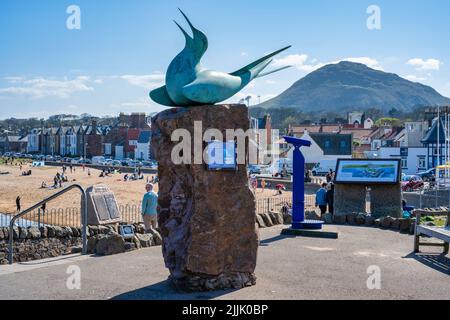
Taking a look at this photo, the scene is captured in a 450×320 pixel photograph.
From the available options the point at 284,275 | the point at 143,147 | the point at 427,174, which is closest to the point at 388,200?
the point at 284,275

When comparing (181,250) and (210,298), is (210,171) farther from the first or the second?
(210,298)

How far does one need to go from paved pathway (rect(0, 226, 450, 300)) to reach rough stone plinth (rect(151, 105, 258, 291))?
0.34 m

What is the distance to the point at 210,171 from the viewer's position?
28.4ft

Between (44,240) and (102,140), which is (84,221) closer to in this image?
(44,240)

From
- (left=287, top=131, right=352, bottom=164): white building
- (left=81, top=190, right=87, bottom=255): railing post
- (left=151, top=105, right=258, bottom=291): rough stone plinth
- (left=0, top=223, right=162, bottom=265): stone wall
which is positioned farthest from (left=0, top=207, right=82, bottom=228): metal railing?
(left=287, top=131, right=352, bottom=164): white building

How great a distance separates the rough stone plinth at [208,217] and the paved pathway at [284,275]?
338 mm

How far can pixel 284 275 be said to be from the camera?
9570 mm

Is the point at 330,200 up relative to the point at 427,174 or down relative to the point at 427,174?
up

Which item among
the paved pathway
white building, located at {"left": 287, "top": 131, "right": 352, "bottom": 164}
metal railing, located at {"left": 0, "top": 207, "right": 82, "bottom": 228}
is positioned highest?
white building, located at {"left": 287, "top": 131, "right": 352, "bottom": 164}

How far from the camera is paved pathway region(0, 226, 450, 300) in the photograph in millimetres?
8398

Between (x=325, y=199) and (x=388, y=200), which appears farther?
(x=325, y=199)

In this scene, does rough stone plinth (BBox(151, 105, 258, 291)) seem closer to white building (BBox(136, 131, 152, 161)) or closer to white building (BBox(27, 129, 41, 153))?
white building (BBox(136, 131, 152, 161))

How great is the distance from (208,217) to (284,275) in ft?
6.44
